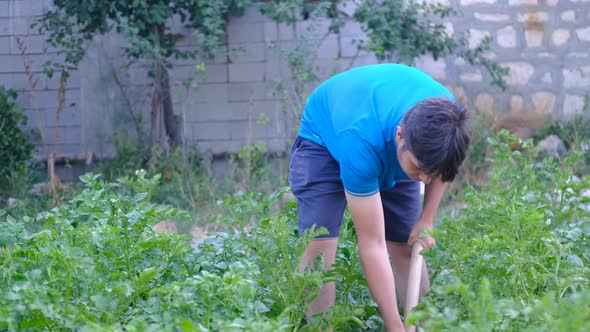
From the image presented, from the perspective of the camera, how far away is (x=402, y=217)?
2955mm

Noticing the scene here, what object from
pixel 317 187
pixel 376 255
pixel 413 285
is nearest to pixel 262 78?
pixel 317 187

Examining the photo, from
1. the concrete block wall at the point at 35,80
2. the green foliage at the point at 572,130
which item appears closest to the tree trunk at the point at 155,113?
the concrete block wall at the point at 35,80

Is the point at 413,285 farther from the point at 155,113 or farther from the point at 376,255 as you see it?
the point at 155,113

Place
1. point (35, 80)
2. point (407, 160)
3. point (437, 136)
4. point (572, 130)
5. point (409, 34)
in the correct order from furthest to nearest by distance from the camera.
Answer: point (572, 130) → point (35, 80) → point (409, 34) → point (407, 160) → point (437, 136)

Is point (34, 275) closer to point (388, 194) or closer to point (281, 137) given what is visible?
point (388, 194)

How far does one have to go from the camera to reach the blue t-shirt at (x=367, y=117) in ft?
7.75

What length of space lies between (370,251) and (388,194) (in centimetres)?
51

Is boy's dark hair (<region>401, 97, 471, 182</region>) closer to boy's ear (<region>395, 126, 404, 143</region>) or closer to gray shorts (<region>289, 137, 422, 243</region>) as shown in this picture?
boy's ear (<region>395, 126, 404, 143</region>)

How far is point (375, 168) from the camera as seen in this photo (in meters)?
2.38

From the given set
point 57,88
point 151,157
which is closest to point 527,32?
point 151,157

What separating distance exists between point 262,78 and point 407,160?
170 inches

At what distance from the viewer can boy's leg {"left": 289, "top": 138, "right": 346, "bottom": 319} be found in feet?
8.84

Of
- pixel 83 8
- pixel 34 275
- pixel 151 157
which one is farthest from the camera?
pixel 151 157

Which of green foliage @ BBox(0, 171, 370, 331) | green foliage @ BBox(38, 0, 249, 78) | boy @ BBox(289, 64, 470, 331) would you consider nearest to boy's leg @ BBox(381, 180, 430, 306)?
boy @ BBox(289, 64, 470, 331)
